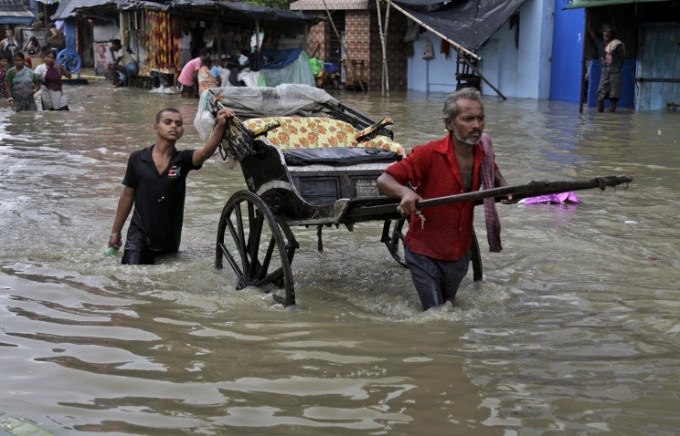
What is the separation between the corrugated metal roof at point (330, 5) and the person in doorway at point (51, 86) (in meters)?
10.3

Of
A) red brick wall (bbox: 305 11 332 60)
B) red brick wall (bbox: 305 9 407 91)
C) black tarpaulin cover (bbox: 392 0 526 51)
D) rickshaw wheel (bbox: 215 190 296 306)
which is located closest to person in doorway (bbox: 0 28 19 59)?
red brick wall (bbox: 305 11 332 60)

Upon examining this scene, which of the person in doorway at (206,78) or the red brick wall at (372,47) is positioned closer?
the person in doorway at (206,78)

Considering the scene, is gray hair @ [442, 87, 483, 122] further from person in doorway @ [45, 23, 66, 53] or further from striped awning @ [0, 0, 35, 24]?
striped awning @ [0, 0, 35, 24]

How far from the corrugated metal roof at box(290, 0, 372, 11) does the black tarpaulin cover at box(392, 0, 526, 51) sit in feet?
10.5

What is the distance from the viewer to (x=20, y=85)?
1853cm

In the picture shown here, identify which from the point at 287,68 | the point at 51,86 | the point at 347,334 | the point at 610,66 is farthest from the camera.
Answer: the point at 287,68

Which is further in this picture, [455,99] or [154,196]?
[154,196]

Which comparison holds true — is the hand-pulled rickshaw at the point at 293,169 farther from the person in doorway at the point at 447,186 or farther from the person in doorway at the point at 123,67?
the person in doorway at the point at 123,67

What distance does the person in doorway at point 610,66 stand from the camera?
18.2 m

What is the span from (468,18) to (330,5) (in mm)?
6380

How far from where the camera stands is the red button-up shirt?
15.2ft

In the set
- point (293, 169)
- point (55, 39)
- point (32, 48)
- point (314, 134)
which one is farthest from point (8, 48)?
point (293, 169)

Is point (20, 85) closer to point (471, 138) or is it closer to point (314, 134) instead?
point (314, 134)

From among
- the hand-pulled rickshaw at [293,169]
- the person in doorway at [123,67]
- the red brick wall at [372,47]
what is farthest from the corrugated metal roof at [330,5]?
the hand-pulled rickshaw at [293,169]
